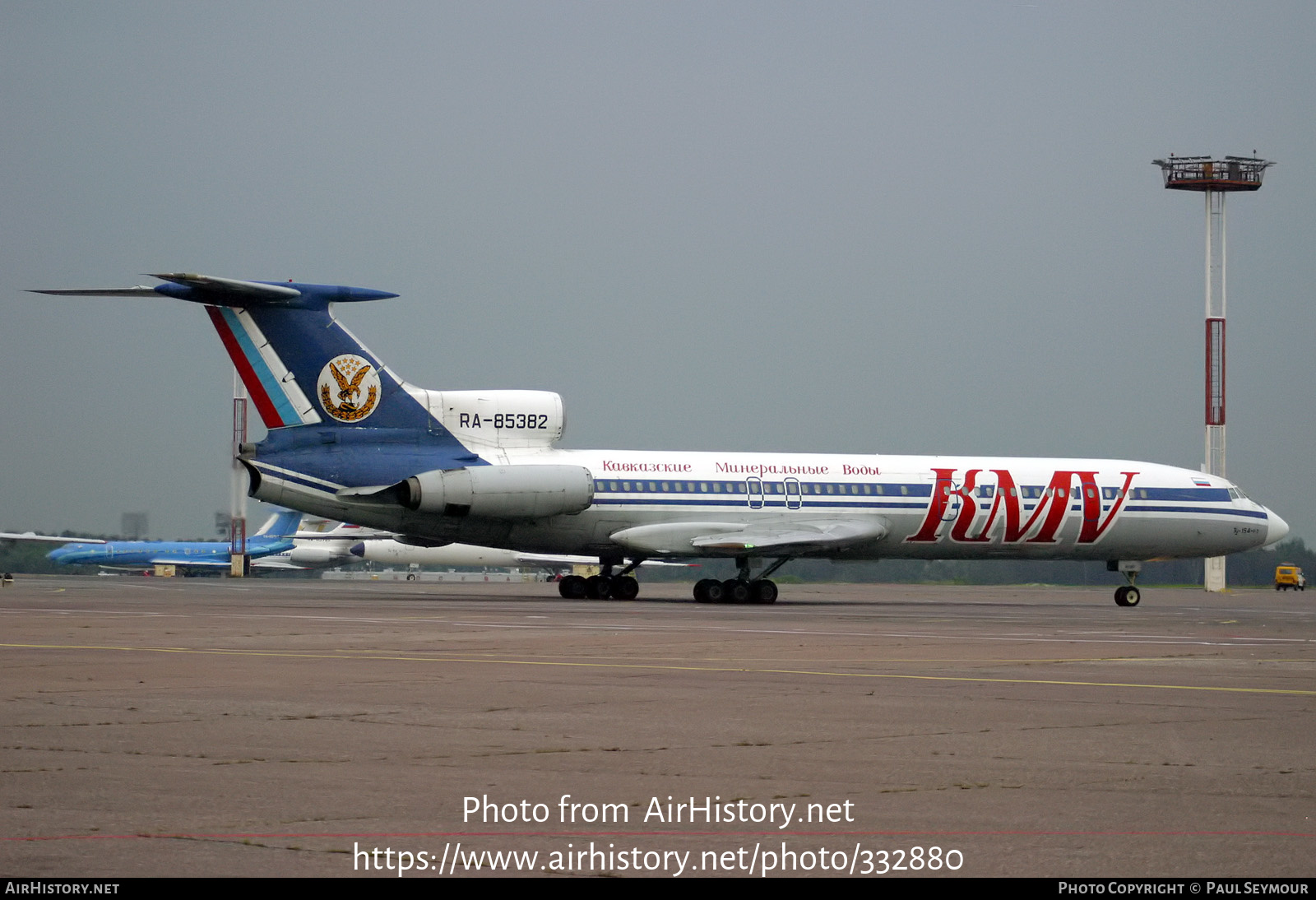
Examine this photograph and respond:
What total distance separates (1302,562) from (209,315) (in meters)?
129

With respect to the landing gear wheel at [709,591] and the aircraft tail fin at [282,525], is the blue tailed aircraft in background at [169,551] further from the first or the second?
the landing gear wheel at [709,591]

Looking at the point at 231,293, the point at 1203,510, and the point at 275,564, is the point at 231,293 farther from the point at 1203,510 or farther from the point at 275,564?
the point at 275,564

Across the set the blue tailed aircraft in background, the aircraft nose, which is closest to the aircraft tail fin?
the blue tailed aircraft in background

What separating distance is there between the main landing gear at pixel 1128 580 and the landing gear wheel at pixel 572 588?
1484cm

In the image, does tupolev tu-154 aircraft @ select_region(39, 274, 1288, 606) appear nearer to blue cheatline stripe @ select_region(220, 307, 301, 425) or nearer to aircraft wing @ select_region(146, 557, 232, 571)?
blue cheatline stripe @ select_region(220, 307, 301, 425)

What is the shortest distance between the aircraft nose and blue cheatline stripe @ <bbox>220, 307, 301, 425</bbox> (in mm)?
28691

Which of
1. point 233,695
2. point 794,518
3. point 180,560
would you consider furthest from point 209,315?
point 180,560

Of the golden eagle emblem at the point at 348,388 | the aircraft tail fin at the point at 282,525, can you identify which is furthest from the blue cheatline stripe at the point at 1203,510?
the aircraft tail fin at the point at 282,525

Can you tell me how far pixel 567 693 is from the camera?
517 inches

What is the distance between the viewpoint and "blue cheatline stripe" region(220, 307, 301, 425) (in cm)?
3550

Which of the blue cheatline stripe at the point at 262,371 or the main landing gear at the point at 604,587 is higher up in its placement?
the blue cheatline stripe at the point at 262,371

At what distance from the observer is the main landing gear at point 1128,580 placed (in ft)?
139

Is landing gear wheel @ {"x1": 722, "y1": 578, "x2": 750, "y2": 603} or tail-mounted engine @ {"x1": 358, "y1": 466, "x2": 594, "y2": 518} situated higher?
tail-mounted engine @ {"x1": 358, "y1": 466, "x2": 594, "y2": 518}

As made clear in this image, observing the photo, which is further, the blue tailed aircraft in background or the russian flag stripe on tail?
the blue tailed aircraft in background
